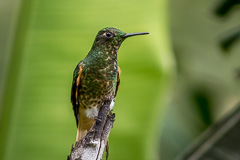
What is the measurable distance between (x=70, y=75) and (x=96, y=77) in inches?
26.5

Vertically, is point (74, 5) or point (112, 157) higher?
point (74, 5)

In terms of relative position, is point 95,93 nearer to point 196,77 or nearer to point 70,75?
point 70,75

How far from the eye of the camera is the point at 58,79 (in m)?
2.73

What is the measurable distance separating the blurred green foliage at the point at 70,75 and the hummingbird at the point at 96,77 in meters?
0.35

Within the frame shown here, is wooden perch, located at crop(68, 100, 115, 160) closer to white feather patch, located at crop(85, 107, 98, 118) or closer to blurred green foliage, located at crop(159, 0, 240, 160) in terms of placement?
white feather patch, located at crop(85, 107, 98, 118)

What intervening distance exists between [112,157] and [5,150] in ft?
1.97

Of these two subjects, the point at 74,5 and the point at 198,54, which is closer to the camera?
the point at 74,5

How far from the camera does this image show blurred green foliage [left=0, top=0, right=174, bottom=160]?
2.66 m

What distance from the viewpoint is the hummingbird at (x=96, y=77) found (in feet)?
5.79

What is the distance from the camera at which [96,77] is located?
2.07 meters

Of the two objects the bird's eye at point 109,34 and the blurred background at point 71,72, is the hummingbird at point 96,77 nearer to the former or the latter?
the bird's eye at point 109,34

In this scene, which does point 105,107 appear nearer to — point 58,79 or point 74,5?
point 58,79

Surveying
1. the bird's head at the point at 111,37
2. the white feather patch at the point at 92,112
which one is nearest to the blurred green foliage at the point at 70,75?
the white feather patch at the point at 92,112

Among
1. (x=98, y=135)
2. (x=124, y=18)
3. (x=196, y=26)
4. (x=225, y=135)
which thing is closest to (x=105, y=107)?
(x=98, y=135)
